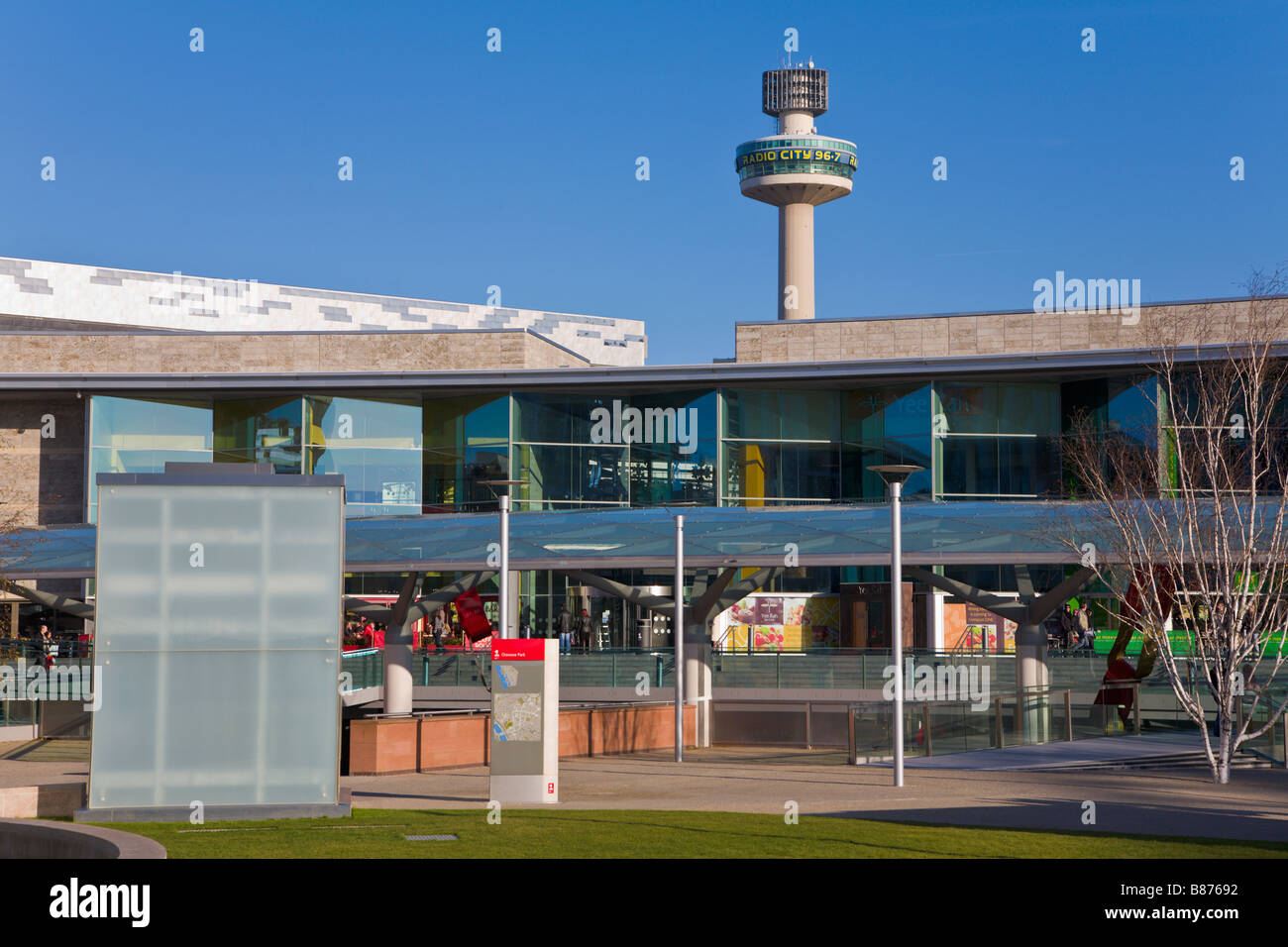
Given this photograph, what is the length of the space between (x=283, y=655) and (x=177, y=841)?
10.4 feet

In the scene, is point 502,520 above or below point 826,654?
above

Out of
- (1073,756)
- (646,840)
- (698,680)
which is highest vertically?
(698,680)

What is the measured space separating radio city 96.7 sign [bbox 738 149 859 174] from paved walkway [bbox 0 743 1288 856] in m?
82.0

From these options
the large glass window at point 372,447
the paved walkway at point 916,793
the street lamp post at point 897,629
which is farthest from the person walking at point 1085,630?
the street lamp post at point 897,629

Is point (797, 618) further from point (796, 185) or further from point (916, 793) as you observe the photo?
point (796, 185)

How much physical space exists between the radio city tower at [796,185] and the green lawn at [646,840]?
88.0 meters

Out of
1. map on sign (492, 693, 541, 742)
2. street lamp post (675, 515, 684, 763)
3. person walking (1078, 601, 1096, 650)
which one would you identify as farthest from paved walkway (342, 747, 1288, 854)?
person walking (1078, 601, 1096, 650)

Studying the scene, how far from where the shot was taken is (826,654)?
111 feet

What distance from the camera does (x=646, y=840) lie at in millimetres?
14258

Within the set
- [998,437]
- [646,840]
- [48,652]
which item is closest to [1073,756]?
[646,840]

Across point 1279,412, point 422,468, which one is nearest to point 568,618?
point 422,468

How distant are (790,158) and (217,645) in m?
92.3
